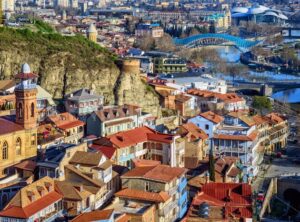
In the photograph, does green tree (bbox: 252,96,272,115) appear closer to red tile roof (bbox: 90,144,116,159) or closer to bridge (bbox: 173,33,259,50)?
red tile roof (bbox: 90,144,116,159)

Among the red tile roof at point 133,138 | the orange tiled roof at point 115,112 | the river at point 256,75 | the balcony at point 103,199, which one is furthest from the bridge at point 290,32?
the balcony at point 103,199

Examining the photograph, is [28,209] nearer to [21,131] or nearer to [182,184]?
[21,131]

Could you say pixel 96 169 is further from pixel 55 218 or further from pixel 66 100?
pixel 66 100

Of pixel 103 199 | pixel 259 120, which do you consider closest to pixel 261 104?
pixel 259 120

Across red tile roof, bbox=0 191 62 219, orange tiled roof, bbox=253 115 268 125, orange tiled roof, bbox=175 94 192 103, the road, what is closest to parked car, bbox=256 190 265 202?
the road

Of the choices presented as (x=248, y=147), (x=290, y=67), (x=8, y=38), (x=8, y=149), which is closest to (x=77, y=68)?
(x=8, y=38)
